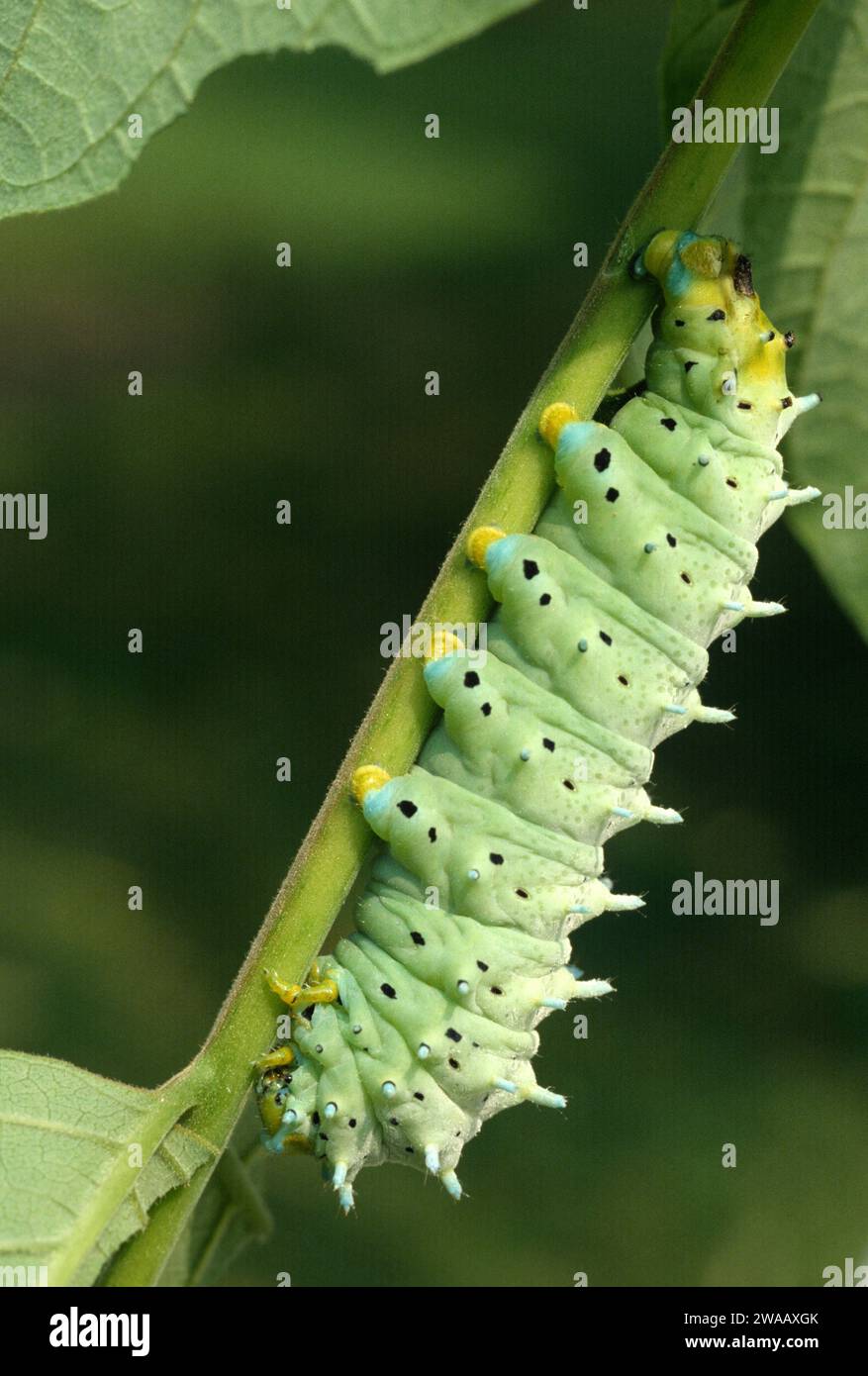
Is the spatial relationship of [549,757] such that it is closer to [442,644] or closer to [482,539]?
[442,644]

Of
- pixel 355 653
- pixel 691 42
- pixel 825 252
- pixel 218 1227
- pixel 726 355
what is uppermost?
pixel 691 42

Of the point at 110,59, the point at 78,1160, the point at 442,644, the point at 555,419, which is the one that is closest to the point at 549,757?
the point at 442,644

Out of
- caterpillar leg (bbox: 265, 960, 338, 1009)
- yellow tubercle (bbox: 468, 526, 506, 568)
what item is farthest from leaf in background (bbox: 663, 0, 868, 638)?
caterpillar leg (bbox: 265, 960, 338, 1009)

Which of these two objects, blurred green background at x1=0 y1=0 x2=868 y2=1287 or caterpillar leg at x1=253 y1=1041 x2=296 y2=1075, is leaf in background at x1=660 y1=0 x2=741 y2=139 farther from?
blurred green background at x1=0 y1=0 x2=868 y2=1287

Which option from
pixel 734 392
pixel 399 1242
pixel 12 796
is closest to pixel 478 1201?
pixel 399 1242

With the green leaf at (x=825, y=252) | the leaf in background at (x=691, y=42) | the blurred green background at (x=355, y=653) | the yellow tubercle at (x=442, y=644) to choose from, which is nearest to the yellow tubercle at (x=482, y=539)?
the yellow tubercle at (x=442, y=644)

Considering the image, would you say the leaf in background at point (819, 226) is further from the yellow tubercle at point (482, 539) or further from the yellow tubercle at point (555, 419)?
the yellow tubercle at point (482, 539)

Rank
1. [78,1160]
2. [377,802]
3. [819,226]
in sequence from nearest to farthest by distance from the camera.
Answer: [78,1160] → [377,802] → [819,226]

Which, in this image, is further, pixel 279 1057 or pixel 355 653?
pixel 355 653
